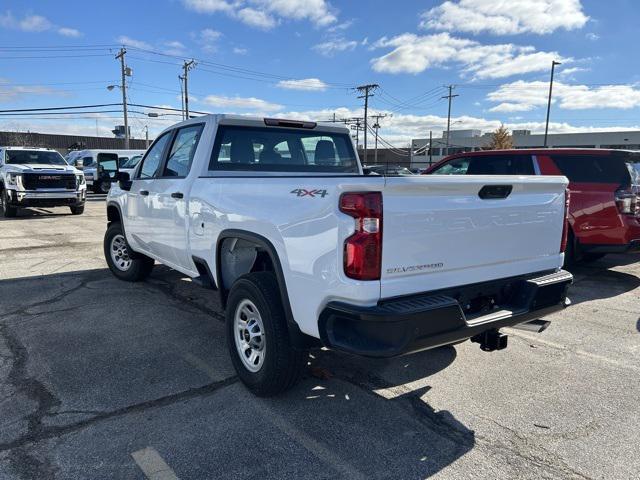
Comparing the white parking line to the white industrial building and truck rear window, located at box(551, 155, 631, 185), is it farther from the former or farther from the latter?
the white industrial building

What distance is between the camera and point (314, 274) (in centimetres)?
280

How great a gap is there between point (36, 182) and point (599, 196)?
556 inches

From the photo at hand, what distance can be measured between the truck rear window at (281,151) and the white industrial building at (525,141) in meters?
44.5

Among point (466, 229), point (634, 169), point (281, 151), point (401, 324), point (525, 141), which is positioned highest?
point (525, 141)

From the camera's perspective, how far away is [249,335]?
3.54 metres

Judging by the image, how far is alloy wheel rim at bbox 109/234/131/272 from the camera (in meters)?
6.63

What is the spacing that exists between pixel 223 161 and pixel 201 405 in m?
2.20

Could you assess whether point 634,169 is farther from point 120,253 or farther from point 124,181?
point 120,253

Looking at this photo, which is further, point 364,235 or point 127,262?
point 127,262

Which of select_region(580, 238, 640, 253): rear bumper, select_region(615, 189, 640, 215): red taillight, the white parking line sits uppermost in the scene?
select_region(615, 189, 640, 215): red taillight

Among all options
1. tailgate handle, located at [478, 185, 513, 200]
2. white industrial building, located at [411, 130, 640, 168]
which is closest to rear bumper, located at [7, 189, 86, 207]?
tailgate handle, located at [478, 185, 513, 200]

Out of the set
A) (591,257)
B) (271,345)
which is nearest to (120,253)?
(271,345)

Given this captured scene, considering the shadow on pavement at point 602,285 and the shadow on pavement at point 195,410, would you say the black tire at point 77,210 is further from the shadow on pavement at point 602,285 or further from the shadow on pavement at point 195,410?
the shadow on pavement at point 602,285

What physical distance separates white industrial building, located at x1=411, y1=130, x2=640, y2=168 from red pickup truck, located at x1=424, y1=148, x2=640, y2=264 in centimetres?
4187
